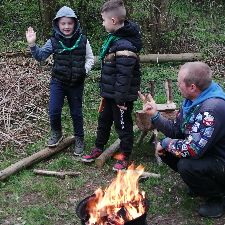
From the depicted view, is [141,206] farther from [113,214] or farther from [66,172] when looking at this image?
[66,172]

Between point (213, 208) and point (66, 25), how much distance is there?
2788 millimetres

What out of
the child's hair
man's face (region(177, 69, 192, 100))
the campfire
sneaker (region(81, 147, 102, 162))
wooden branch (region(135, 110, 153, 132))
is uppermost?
the child's hair

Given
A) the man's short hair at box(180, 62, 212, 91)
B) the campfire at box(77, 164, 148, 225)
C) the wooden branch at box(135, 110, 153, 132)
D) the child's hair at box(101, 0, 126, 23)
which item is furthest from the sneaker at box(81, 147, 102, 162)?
the man's short hair at box(180, 62, 212, 91)

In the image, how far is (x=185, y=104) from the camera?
4.86 meters

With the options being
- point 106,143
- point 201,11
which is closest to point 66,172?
point 106,143

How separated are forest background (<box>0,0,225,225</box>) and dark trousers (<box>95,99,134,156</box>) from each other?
359 mm

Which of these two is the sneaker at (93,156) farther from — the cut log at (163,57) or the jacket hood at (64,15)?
the cut log at (163,57)

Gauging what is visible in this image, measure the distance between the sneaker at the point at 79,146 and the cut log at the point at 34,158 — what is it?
0.20 metres

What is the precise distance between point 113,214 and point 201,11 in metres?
11.4

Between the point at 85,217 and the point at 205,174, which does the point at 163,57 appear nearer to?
the point at 205,174

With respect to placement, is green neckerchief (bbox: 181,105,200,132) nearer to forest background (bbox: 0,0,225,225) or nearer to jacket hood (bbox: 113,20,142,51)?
forest background (bbox: 0,0,225,225)

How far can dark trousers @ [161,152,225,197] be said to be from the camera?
4598mm

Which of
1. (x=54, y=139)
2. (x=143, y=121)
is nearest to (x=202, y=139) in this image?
(x=143, y=121)

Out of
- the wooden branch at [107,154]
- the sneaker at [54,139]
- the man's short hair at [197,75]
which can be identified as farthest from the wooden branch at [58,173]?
the man's short hair at [197,75]
